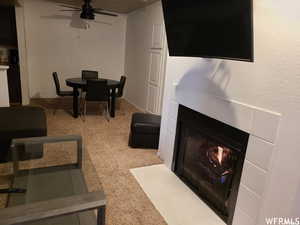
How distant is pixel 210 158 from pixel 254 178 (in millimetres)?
584

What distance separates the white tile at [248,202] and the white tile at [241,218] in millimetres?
27

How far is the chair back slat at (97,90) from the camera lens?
13.2 ft

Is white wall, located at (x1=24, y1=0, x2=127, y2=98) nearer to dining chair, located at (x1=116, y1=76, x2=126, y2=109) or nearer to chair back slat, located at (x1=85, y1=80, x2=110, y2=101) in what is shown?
dining chair, located at (x1=116, y1=76, x2=126, y2=109)

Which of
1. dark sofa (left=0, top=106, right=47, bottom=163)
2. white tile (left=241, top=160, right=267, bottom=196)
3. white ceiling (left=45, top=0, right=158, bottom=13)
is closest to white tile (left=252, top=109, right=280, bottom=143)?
white tile (left=241, top=160, right=267, bottom=196)

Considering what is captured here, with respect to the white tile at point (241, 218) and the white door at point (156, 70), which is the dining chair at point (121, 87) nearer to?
the white door at point (156, 70)

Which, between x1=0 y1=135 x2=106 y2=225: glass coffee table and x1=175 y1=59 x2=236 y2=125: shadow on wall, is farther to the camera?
x1=175 y1=59 x2=236 y2=125: shadow on wall

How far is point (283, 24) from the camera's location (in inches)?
49.1

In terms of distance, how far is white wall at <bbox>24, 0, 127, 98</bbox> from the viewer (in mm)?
5086

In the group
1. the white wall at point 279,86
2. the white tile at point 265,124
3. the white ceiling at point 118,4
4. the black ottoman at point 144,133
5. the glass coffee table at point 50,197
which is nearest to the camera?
the glass coffee table at point 50,197

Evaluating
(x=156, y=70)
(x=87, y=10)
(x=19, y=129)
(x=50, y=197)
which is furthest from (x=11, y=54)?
(x=50, y=197)

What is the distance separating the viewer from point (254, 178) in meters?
1.47

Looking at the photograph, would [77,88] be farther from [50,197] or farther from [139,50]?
[50,197]

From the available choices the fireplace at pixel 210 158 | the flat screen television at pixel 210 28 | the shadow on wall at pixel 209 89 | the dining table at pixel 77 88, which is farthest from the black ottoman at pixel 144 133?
the dining table at pixel 77 88

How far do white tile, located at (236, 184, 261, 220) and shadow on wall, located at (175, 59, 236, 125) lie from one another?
51 centimetres
